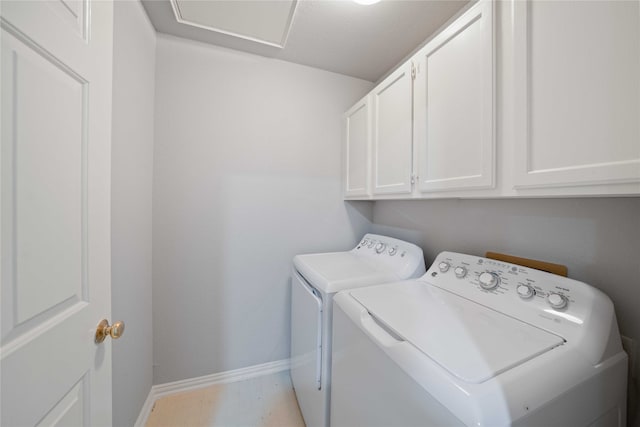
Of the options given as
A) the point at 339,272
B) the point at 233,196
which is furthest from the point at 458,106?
the point at 233,196

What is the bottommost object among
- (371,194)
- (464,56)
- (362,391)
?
(362,391)

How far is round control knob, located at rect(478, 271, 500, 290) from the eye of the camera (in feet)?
3.23

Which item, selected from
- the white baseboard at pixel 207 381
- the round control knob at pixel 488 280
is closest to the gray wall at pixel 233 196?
the white baseboard at pixel 207 381

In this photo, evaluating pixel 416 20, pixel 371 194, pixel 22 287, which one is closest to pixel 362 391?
pixel 22 287

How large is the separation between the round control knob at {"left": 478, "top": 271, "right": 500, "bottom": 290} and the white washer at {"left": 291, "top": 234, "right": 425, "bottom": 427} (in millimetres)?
396

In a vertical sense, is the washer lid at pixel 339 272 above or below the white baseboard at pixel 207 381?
above

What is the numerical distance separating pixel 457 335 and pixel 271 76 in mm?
2080

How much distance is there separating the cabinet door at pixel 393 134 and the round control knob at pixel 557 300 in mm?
718

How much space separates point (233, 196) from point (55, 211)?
1246 millimetres

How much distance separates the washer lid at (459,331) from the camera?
61cm

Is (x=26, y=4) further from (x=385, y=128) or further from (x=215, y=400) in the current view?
(x=215, y=400)

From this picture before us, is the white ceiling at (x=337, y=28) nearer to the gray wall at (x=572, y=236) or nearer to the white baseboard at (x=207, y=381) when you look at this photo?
the gray wall at (x=572, y=236)

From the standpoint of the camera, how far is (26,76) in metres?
0.47

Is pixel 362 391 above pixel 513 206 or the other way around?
the other way around
